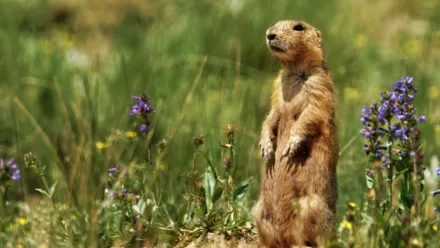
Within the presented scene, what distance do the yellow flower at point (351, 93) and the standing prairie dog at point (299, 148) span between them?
9.37 feet

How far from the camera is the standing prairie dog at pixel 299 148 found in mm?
3840

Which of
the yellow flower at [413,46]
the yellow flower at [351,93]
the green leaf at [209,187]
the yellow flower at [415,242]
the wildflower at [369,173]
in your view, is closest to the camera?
the yellow flower at [415,242]

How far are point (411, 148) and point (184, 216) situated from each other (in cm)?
134

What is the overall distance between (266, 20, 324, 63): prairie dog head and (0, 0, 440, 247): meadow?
22.4 inches

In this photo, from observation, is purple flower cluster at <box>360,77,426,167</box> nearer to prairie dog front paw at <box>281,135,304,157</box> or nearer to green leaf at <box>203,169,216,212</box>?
prairie dog front paw at <box>281,135,304,157</box>

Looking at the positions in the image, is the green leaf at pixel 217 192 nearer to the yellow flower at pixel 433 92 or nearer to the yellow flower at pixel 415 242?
the yellow flower at pixel 415 242

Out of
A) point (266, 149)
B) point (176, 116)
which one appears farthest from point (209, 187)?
point (176, 116)

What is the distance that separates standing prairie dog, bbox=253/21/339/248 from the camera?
3.84 m

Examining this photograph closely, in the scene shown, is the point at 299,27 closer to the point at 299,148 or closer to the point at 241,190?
the point at 299,148

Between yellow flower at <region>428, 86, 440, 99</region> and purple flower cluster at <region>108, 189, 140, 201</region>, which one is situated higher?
Answer: yellow flower at <region>428, 86, 440, 99</region>

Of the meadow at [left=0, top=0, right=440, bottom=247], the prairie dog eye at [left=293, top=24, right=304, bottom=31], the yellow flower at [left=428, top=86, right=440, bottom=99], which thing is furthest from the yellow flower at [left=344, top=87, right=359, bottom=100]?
the prairie dog eye at [left=293, top=24, right=304, bottom=31]

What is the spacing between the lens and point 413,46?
8.92 metres

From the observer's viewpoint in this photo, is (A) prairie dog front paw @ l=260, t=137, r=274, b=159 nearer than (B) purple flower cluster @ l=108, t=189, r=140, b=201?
No

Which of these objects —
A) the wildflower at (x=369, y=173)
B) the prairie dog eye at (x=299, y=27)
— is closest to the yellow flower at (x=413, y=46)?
the prairie dog eye at (x=299, y=27)
